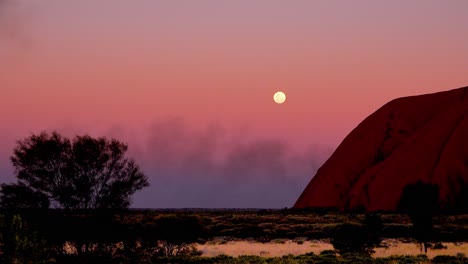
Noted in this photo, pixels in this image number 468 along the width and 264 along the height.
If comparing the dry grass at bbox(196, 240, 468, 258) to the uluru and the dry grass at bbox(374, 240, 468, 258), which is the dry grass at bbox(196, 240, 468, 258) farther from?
the uluru

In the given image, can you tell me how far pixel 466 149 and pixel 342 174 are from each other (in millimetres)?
26033

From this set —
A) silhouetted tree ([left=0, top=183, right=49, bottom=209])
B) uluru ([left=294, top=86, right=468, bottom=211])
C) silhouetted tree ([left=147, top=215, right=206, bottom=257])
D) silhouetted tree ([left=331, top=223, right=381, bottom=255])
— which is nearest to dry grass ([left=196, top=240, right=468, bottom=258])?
silhouetted tree ([left=331, top=223, right=381, bottom=255])

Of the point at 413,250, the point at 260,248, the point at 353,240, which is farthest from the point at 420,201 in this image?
the point at 260,248

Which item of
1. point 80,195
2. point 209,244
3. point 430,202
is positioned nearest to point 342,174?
point 209,244

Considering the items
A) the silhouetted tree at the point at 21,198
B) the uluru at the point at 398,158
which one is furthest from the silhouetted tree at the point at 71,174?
the uluru at the point at 398,158

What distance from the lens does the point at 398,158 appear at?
4279 inches

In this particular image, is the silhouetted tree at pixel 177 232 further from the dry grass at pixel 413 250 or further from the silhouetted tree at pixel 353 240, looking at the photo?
the dry grass at pixel 413 250

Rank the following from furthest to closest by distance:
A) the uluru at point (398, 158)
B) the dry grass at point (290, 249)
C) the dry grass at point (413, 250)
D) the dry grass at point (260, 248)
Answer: the uluru at point (398, 158) → the dry grass at point (260, 248) → the dry grass at point (290, 249) → the dry grass at point (413, 250)

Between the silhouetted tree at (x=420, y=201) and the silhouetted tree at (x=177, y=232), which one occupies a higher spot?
the silhouetted tree at (x=420, y=201)

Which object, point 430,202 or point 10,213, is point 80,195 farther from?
point 430,202

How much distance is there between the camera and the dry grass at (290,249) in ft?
146

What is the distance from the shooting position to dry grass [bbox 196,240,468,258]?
44.4 m

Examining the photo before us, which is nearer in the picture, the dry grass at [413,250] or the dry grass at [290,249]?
the dry grass at [413,250]

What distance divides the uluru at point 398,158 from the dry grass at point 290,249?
4611 cm
